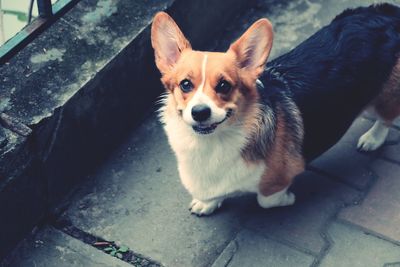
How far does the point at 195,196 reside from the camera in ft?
11.3

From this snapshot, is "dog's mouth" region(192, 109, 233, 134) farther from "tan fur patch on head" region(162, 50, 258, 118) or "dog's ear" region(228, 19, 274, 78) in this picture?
"dog's ear" region(228, 19, 274, 78)

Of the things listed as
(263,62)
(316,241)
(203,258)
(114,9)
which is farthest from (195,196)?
(114,9)

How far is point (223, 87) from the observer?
2863 mm

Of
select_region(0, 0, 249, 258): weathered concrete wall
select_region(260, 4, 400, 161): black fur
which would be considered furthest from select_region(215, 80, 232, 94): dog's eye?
select_region(0, 0, 249, 258): weathered concrete wall

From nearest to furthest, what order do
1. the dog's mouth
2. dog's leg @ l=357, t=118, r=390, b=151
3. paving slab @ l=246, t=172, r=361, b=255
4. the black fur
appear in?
the dog's mouth → the black fur → paving slab @ l=246, t=172, r=361, b=255 → dog's leg @ l=357, t=118, r=390, b=151

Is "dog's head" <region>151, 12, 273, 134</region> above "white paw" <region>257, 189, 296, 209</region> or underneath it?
above

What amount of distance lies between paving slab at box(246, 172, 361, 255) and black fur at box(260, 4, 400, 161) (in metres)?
0.35

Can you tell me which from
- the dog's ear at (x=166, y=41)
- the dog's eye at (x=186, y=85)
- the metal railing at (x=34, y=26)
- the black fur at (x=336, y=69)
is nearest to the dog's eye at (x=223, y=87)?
the dog's eye at (x=186, y=85)

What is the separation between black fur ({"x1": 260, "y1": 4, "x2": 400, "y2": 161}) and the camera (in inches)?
129

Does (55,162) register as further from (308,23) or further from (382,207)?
(308,23)

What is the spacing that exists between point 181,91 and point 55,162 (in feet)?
2.97

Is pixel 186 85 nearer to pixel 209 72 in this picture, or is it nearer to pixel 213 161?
pixel 209 72

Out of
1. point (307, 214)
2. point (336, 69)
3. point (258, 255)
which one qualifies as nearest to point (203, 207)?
point (258, 255)

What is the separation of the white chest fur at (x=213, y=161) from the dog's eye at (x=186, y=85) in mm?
197
